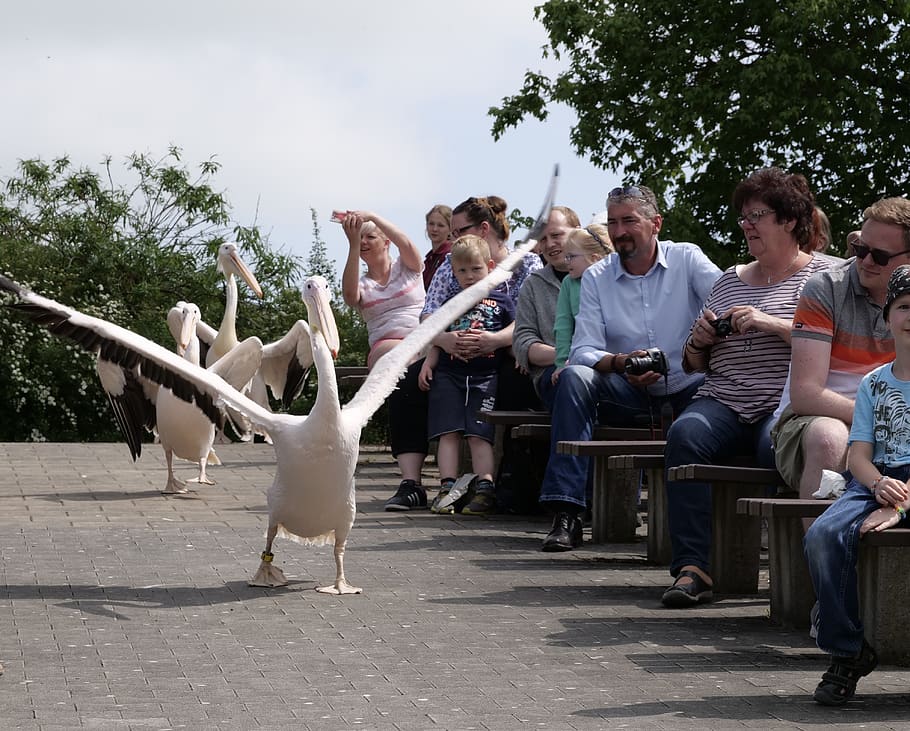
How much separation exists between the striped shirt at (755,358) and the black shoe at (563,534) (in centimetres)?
132

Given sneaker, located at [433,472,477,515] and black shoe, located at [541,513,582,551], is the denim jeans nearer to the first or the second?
black shoe, located at [541,513,582,551]

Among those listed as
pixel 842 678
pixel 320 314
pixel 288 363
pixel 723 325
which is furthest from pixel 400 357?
pixel 288 363

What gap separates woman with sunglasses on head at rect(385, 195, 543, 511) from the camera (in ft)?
32.5

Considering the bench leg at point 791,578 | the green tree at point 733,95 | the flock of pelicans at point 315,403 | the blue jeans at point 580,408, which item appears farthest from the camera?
the green tree at point 733,95

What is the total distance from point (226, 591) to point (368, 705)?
2.32 metres

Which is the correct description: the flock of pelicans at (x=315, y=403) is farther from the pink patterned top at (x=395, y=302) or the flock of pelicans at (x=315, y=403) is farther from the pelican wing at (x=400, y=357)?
the pink patterned top at (x=395, y=302)

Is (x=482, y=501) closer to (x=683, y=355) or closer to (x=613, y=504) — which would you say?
(x=613, y=504)

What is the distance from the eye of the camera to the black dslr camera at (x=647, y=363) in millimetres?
8008

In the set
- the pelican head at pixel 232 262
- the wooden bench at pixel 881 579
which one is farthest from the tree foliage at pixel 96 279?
the wooden bench at pixel 881 579

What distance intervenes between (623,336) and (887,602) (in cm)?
315

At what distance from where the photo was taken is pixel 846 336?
6320mm

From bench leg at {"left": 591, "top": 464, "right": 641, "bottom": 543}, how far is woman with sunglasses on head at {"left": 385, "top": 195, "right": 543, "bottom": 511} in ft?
4.85

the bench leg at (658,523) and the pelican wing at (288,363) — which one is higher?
the pelican wing at (288,363)

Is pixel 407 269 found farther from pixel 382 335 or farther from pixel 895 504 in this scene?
pixel 895 504
